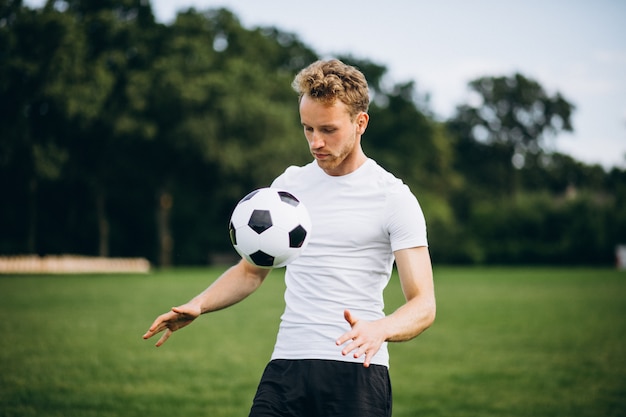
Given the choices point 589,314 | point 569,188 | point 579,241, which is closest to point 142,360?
point 589,314

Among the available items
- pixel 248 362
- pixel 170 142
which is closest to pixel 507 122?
pixel 170 142

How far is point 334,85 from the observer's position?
11.5 ft

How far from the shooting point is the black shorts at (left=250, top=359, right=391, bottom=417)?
3.50m

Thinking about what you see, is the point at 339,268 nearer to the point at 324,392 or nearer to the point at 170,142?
the point at 324,392

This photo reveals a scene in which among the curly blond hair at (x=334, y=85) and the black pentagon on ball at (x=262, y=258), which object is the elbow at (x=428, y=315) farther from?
the curly blond hair at (x=334, y=85)

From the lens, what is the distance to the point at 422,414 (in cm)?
822

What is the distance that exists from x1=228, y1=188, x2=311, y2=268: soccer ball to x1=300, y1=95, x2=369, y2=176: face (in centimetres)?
30

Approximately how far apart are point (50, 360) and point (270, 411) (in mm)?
8806

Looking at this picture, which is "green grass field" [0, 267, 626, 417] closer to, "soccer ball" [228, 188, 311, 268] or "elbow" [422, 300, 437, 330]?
"soccer ball" [228, 188, 311, 268]

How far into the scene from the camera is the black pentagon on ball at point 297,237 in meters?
3.67

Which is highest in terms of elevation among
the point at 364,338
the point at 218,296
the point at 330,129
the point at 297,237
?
the point at 330,129

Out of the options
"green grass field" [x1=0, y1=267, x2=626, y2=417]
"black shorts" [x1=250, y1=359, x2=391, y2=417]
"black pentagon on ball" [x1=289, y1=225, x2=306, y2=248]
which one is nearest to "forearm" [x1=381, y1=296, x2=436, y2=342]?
"black shorts" [x1=250, y1=359, x2=391, y2=417]

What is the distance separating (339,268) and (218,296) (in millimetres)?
756

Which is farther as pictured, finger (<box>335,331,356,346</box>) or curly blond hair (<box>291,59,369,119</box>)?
curly blond hair (<box>291,59,369,119</box>)
